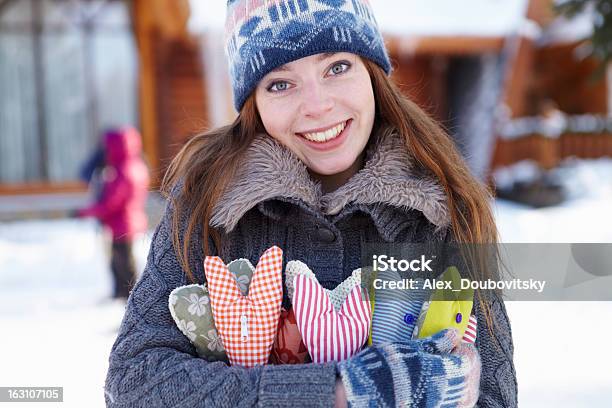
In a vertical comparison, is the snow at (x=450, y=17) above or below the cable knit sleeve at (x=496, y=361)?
above

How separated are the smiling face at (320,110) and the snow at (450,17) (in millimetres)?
7105

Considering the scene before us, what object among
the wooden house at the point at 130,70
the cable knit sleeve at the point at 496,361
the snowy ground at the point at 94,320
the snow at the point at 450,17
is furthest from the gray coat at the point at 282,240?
the snow at the point at 450,17

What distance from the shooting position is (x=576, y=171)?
383 inches

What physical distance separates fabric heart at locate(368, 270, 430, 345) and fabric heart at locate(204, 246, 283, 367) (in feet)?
0.70

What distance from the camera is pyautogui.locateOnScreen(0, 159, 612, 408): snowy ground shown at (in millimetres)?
3277

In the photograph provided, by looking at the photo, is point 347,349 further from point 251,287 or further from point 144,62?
point 144,62

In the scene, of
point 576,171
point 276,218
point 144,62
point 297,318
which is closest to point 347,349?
point 297,318

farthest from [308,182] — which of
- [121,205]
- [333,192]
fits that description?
[121,205]

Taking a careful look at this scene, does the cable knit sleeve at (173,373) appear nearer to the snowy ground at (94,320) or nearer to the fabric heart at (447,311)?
the fabric heart at (447,311)

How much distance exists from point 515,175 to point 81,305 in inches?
277

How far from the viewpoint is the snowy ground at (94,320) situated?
3277 mm

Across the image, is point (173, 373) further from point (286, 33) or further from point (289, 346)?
point (286, 33)

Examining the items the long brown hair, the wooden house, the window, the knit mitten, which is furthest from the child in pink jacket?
the knit mitten

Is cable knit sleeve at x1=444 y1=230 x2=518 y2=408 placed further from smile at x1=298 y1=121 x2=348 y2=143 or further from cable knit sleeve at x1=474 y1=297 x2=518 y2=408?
smile at x1=298 y1=121 x2=348 y2=143
